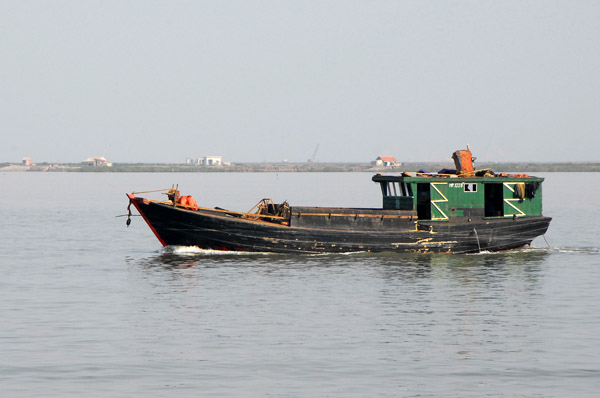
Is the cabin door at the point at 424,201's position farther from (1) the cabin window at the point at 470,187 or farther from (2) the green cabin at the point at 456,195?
(1) the cabin window at the point at 470,187

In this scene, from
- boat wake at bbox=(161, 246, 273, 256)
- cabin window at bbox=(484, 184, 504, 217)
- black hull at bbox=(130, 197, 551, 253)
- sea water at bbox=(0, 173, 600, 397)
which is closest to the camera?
sea water at bbox=(0, 173, 600, 397)

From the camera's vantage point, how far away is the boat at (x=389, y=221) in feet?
124

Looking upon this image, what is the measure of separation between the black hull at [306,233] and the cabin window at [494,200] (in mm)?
1818

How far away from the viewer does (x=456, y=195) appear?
39.6m

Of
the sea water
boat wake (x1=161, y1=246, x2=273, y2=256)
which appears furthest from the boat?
the sea water

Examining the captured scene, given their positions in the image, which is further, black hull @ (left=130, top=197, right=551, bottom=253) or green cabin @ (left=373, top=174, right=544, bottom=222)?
green cabin @ (left=373, top=174, right=544, bottom=222)

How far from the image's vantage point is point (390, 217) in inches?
1507

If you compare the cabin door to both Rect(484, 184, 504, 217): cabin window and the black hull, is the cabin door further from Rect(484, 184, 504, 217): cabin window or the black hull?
Rect(484, 184, 504, 217): cabin window

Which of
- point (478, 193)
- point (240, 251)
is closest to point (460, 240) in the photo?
point (478, 193)

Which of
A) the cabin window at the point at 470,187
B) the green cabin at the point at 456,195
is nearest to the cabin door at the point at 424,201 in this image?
the green cabin at the point at 456,195

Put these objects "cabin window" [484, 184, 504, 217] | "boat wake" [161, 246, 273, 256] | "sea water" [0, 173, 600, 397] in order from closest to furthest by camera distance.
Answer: "sea water" [0, 173, 600, 397], "boat wake" [161, 246, 273, 256], "cabin window" [484, 184, 504, 217]

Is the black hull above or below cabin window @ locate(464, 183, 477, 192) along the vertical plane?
below

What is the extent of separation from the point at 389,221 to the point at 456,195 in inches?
147

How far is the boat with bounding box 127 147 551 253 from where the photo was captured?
37719 millimetres
